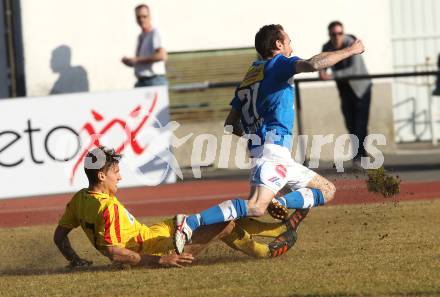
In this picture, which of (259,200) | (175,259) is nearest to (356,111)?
(259,200)

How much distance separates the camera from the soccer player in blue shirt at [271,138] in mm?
9055

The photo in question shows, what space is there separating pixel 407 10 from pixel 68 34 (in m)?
6.12

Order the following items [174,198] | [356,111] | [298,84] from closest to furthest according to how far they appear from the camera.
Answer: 1. [174,198]
2. [356,111]
3. [298,84]

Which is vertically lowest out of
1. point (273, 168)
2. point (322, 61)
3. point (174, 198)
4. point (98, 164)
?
point (174, 198)

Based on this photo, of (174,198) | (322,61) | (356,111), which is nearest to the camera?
(322,61)

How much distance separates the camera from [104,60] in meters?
20.5

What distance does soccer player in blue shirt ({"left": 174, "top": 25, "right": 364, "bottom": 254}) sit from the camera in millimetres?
9055

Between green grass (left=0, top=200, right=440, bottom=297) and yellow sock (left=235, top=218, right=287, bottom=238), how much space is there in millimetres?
213

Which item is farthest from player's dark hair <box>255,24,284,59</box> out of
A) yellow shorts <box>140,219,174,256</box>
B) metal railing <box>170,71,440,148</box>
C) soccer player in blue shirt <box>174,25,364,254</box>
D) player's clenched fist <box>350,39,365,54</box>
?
metal railing <box>170,71,440,148</box>

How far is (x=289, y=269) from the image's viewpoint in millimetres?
8656

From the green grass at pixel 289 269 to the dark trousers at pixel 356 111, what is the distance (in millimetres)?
5430

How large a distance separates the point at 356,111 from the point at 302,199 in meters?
8.05

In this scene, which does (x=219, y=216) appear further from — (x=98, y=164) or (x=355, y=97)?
(x=355, y=97)

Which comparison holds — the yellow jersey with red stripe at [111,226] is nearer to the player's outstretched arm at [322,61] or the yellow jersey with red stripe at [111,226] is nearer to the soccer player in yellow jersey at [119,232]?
the soccer player in yellow jersey at [119,232]
